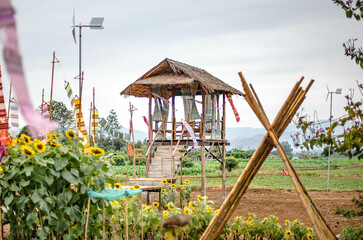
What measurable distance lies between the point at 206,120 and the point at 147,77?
2.31 meters

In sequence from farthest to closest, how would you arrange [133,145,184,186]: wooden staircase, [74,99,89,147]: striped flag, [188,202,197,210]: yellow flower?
[133,145,184,186]: wooden staircase
[74,99,89,147]: striped flag
[188,202,197,210]: yellow flower

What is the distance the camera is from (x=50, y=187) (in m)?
4.25

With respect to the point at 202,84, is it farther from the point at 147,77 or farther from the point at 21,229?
the point at 21,229

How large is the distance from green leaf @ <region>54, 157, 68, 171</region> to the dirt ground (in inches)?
231

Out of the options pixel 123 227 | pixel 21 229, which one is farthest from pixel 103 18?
pixel 21 229

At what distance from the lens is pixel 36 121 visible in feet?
8.14

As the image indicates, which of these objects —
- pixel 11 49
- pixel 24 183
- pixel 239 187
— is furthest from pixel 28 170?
pixel 11 49

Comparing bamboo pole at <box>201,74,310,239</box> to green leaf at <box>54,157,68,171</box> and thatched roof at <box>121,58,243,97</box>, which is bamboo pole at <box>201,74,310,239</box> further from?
thatched roof at <box>121,58,243,97</box>

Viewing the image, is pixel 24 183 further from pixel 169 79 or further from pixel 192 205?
pixel 169 79

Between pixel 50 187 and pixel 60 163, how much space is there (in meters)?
0.27

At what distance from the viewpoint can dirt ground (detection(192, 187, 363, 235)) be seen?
9562 mm

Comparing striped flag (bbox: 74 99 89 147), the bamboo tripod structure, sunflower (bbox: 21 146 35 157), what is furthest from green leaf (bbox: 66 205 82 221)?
striped flag (bbox: 74 99 89 147)

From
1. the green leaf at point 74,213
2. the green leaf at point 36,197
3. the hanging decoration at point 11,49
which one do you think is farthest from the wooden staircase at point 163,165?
the hanging decoration at point 11,49

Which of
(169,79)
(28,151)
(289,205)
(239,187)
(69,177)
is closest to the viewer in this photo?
(28,151)
